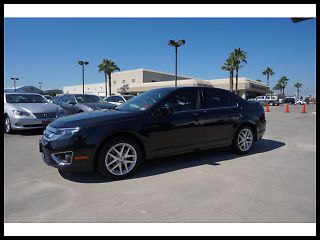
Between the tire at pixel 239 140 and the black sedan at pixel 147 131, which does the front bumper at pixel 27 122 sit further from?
the tire at pixel 239 140

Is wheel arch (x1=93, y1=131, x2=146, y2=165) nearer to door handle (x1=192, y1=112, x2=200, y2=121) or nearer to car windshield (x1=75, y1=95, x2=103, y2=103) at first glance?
door handle (x1=192, y1=112, x2=200, y2=121)

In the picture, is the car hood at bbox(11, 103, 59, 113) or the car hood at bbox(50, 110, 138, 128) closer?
the car hood at bbox(50, 110, 138, 128)

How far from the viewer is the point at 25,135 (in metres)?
8.34

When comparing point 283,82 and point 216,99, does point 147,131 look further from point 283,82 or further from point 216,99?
point 283,82

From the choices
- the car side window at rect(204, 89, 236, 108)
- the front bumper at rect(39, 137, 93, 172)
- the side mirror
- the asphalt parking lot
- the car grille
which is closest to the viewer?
the asphalt parking lot

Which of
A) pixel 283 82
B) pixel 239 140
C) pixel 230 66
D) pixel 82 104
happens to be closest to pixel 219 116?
pixel 239 140

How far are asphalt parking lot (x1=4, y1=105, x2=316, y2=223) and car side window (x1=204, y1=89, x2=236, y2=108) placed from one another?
1.09m

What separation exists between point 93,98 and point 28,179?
7.96 meters

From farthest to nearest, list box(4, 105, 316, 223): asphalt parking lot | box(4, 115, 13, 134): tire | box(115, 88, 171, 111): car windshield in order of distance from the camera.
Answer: box(4, 115, 13, 134): tire < box(115, 88, 171, 111): car windshield < box(4, 105, 316, 223): asphalt parking lot

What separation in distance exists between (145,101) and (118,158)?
1.29 meters

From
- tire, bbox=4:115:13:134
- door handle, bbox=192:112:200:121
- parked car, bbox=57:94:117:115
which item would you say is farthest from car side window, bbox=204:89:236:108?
tire, bbox=4:115:13:134

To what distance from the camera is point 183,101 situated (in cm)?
492

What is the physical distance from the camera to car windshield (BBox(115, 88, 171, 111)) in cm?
467
